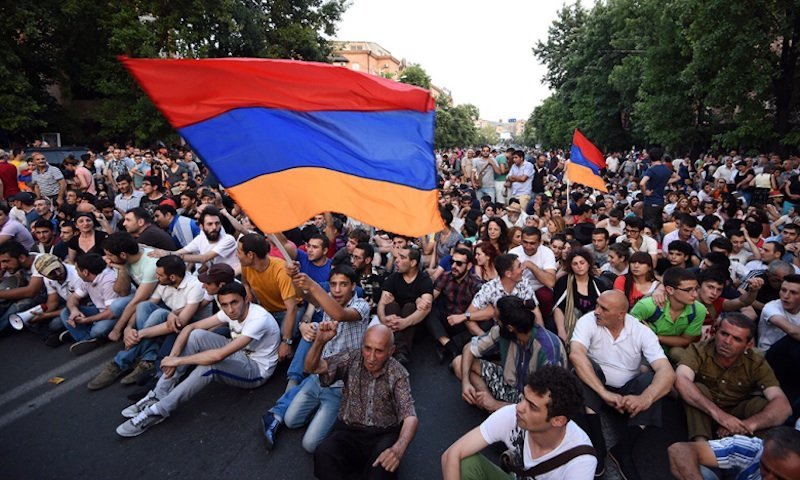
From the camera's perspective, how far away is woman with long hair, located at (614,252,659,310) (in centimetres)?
489

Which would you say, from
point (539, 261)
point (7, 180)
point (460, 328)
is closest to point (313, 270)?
point (460, 328)

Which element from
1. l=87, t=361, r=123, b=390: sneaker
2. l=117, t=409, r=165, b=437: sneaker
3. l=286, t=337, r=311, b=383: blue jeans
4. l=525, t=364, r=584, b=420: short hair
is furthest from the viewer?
l=87, t=361, r=123, b=390: sneaker

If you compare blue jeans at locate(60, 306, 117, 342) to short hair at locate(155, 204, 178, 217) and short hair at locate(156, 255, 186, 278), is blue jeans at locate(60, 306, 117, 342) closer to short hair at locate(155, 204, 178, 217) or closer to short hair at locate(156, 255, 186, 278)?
short hair at locate(156, 255, 186, 278)

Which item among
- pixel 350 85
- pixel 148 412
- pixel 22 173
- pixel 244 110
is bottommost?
pixel 148 412

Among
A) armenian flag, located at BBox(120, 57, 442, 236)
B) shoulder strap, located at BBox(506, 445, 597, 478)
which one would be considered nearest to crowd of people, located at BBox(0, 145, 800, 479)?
shoulder strap, located at BBox(506, 445, 597, 478)

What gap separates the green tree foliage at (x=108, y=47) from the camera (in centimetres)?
1997

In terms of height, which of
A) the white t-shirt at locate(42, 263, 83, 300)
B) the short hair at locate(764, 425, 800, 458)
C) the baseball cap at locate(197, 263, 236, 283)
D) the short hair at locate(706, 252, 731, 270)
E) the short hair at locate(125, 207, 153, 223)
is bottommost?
the white t-shirt at locate(42, 263, 83, 300)

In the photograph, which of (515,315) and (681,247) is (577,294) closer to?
(515,315)

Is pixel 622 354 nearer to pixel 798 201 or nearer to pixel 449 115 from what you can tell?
pixel 798 201

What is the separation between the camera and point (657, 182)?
9.67 metres

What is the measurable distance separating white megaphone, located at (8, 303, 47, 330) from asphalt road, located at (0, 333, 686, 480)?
91 cm

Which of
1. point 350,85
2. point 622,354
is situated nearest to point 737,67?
point 622,354

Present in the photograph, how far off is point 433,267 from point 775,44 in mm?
17132

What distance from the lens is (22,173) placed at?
34.4 feet
